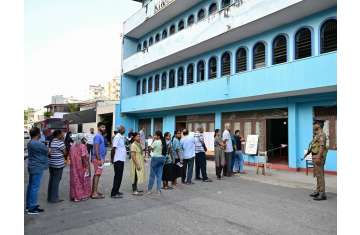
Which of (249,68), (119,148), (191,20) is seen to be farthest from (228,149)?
(191,20)

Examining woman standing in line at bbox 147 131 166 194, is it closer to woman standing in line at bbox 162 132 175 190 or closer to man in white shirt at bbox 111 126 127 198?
woman standing in line at bbox 162 132 175 190

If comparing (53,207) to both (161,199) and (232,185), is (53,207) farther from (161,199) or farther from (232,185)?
(232,185)

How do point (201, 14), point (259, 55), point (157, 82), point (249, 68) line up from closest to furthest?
point (259, 55) < point (249, 68) < point (201, 14) < point (157, 82)

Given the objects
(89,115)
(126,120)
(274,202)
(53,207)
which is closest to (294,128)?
(274,202)

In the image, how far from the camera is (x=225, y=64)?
1775cm

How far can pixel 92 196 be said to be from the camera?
7.78 m

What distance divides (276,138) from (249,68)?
4471mm

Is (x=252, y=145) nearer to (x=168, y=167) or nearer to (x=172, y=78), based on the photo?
(x=168, y=167)

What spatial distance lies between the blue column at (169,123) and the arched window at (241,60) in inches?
296

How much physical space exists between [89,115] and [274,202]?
1212 inches

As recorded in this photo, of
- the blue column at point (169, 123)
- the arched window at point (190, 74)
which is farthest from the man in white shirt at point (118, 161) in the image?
the blue column at point (169, 123)

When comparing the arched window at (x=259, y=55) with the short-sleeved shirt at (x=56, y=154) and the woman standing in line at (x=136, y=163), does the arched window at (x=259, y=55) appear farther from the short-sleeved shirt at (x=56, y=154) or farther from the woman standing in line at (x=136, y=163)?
the short-sleeved shirt at (x=56, y=154)

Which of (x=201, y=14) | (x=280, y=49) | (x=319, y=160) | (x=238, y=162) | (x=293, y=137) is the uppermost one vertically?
(x=201, y=14)

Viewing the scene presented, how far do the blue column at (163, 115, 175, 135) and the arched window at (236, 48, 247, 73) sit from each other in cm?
752
